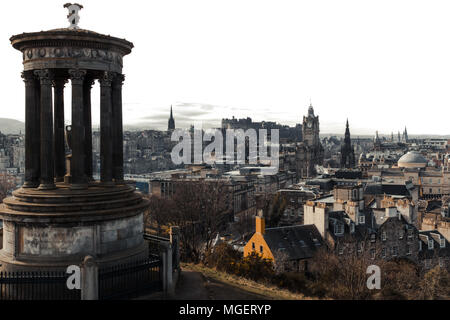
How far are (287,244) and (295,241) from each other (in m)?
1.13

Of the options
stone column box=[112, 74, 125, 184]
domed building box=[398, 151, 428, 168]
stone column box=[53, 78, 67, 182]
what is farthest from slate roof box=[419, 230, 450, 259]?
domed building box=[398, 151, 428, 168]

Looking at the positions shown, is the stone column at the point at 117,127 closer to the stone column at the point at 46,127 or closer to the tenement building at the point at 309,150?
the stone column at the point at 46,127

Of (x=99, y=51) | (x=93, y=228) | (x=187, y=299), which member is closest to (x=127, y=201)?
(x=93, y=228)

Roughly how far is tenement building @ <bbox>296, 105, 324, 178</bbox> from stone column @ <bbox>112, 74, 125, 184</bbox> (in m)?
142

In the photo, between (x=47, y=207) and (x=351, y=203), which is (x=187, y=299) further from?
(x=351, y=203)

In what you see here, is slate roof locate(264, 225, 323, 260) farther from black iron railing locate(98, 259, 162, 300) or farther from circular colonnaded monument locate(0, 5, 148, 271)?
black iron railing locate(98, 259, 162, 300)

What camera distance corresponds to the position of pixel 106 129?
743 inches

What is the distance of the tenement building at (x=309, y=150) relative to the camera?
163 metres

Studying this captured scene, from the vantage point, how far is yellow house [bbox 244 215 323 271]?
38875 mm

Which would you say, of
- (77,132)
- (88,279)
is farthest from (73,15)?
(88,279)

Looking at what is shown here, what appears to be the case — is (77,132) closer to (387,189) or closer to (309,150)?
(387,189)

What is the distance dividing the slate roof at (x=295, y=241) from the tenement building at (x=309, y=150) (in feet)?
384
